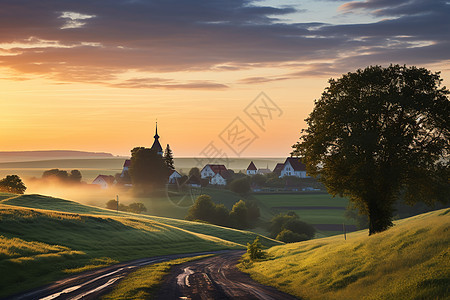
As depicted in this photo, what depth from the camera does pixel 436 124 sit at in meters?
46.7

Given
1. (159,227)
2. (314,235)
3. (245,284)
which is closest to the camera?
(245,284)

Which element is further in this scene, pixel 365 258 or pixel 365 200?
pixel 365 200

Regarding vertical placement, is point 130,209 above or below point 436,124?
below

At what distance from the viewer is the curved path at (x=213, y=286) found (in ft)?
96.0

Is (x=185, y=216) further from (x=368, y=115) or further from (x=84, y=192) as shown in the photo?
(x=368, y=115)

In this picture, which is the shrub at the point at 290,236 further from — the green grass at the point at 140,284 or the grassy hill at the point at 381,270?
the grassy hill at the point at 381,270

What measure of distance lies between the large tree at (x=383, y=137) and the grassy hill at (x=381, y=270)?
34.9ft

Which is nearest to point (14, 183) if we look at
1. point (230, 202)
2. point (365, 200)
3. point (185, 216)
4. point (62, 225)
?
point (185, 216)

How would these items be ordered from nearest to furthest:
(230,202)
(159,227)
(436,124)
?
(436,124) < (159,227) < (230,202)

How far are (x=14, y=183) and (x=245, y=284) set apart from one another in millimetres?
126267

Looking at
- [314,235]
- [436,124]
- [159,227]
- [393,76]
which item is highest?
[393,76]

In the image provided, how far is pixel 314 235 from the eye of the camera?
120312 mm

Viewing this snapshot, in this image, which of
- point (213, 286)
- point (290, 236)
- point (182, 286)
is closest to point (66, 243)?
point (182, 286)

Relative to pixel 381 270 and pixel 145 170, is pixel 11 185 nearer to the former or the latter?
pixel 145 170
